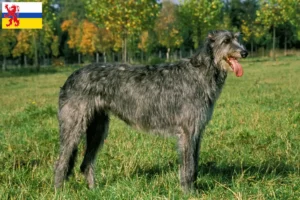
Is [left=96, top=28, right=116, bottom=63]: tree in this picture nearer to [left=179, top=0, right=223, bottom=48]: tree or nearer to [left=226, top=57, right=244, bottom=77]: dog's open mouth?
[left=179, top=0, right=223, bottom=48]: tree

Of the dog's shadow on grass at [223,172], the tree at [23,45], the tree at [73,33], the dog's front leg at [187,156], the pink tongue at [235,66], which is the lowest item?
the dog's shadow on grass at [223,172]

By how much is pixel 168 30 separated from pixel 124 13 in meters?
32.8

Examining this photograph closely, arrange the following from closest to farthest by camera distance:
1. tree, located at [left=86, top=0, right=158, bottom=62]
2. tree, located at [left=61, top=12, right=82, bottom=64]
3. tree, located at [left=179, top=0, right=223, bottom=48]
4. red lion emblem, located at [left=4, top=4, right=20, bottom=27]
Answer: red lion emblem, located at [left=4, top=4, right=20, bottom=27] → tree, located at [left=86, top=0, right=158, bottom=62] → tree, located at [left=179, top=0, right=223, bottom=48] → tree, located at [left=61, top=12, right=82, bottom=64]

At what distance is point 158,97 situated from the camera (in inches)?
219

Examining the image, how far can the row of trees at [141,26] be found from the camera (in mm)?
35156

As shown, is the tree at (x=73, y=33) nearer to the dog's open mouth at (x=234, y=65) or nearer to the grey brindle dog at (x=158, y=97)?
the grey brindle dog at (x=158, y=97)

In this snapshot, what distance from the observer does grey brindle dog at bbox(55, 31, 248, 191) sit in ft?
17.6

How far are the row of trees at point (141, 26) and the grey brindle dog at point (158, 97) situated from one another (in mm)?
20201

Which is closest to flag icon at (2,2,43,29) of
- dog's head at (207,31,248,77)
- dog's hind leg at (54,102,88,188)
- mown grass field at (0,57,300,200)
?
mown grass field at (0,57,300,200)

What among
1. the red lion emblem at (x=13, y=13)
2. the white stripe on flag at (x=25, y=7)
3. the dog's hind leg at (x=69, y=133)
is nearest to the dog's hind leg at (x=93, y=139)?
the dog's hind leg at (x=69, y=133)

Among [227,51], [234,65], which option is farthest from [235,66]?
[227,51]

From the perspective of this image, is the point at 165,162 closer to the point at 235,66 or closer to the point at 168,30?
the point at 235,66

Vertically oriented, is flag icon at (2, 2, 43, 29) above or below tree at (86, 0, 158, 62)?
below

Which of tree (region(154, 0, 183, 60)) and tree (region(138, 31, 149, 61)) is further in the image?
tree (region(138, 31, 149, 61))
